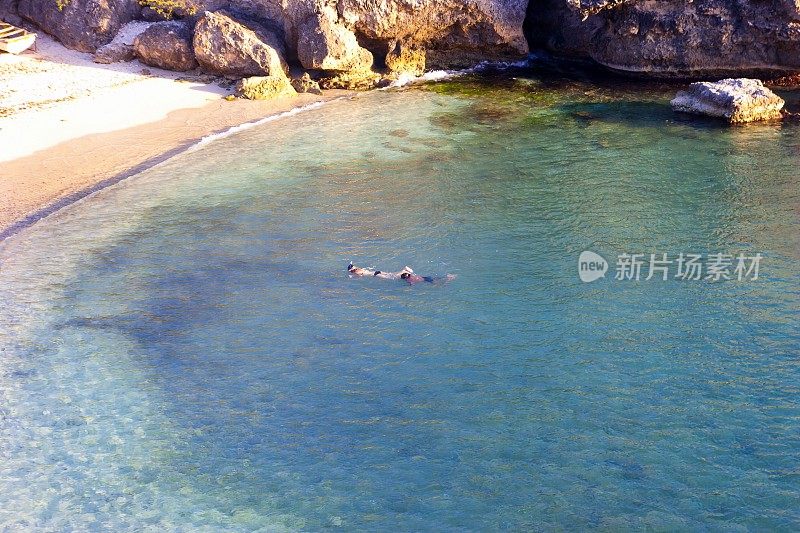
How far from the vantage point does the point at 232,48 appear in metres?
22.6

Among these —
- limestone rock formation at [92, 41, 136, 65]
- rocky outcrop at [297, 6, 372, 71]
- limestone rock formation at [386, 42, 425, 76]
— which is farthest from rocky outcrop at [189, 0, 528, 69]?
limestone rock formation at [92, 41, 136, 65]

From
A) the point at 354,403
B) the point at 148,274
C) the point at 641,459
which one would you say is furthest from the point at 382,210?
the point at 641,459

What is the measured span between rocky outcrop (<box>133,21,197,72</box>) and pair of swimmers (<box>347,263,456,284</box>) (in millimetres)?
13858

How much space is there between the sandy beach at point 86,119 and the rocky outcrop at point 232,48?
2.63ft

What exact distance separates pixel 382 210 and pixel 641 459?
8.15m

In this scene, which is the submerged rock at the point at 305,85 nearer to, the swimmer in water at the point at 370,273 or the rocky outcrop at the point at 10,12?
the rocky outcrop at the point at 10,12

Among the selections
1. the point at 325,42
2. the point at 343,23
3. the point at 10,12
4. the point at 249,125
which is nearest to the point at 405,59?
the point at 343,23

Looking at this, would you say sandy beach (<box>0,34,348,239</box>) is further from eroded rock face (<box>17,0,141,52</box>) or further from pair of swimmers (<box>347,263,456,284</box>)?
pair of swimmers (<box>347,263,456,284</box>)

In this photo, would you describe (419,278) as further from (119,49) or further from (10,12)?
(10,12)

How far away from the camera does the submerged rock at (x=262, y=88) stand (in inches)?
865

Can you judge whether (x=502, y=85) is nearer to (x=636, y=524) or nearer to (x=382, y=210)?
(x=382, y=210)

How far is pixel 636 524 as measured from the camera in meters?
7.48

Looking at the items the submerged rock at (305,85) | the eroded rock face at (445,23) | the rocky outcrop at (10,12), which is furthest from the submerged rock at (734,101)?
the rocky outcrop at (10,12)

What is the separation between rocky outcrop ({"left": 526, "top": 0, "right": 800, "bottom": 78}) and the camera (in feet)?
71.7
